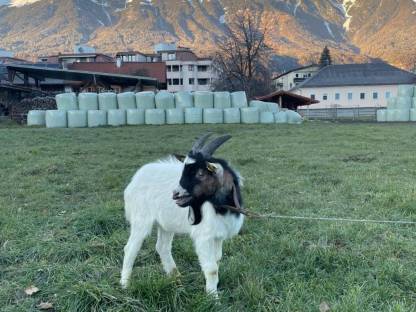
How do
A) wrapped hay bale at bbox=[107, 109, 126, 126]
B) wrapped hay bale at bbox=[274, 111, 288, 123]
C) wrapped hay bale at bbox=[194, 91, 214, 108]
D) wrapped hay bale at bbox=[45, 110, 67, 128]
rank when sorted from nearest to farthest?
1. wrapped hay bale at bbox=[45, 110, 67, 128]
2. wrapped hay bale at bbox=[107, 109, 126, 126]
3. wrapped hay bale at bbox=[274, 111, 288, 123]
4. wrapped hay bale at bbox=[194, 91, 214, 108]

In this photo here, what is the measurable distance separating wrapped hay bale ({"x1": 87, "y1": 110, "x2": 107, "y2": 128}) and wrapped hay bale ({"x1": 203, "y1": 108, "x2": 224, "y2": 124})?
6086 millimetres

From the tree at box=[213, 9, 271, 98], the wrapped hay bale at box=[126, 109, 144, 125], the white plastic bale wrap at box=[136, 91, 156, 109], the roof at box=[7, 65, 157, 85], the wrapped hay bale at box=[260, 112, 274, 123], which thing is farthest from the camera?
the tree at box=[213, 9, 271, 98]

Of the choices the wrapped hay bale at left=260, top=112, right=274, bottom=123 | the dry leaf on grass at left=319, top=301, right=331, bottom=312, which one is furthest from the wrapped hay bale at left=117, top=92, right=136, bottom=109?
the dry leaf on grass at left=319, top=301, right=331, bottom=312

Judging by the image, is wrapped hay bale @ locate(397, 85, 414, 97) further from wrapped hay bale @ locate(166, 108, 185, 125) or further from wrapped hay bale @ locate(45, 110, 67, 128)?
wrapped hay bale @ locate(45, 110, 67, 128)

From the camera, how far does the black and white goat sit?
3.48 meters

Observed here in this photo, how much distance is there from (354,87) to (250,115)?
54015 millimetres

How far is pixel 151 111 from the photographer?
2597 centimetres

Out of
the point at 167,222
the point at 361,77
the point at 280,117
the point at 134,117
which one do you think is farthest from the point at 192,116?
the point at 361,77

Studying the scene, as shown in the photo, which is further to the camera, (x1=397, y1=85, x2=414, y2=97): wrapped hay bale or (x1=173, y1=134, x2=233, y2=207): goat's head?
(x1=397, y1=85, x2=414, y2=97): wrapped hay bale

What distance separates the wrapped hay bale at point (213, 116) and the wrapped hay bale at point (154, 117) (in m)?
2.63

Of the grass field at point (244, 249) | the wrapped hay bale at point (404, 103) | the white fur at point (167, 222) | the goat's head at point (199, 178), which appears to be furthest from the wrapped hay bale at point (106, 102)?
the goat's head at point (199, 178)

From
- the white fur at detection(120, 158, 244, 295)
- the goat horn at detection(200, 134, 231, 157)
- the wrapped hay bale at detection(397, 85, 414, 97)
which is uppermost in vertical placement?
the wrapped hay bale at detection(397, 85, 414, 97)

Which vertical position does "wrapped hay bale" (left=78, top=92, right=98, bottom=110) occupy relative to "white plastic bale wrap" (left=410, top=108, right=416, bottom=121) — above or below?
above

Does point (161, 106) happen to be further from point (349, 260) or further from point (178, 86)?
point (178, 86)
